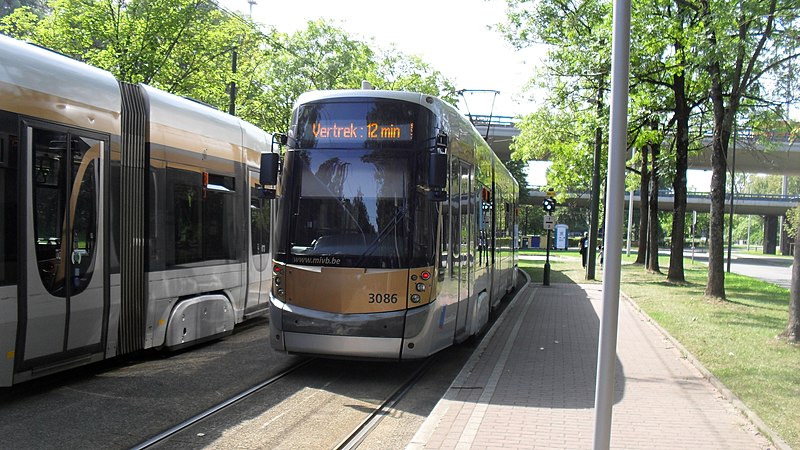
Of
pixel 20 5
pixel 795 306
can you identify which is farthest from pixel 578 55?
pixel 20 5

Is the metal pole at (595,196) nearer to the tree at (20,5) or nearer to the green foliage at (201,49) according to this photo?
the green foliage at (201,49)

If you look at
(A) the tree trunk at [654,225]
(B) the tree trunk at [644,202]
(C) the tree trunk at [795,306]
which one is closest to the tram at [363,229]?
(C) the tree trunk at [795,306]

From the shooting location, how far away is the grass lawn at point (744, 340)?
6.65m

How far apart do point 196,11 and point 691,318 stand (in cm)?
1536

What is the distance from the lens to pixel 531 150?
29.0 m

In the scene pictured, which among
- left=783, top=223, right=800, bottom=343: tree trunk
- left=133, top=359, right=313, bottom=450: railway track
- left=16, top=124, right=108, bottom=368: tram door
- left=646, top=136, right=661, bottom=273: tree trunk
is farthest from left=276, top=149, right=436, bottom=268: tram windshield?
left=646, top=136, right=661, bottom=273: tree trunk

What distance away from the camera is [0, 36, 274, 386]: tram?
5949 millimetres

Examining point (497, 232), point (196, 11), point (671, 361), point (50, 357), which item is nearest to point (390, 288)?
point (50, 357)

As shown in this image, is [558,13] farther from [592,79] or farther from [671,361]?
[671,361]

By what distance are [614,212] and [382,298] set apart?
13.7 ft

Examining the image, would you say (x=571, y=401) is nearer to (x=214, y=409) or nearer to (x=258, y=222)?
(x=214, y=409)

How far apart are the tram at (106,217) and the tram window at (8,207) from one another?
0.01 metres

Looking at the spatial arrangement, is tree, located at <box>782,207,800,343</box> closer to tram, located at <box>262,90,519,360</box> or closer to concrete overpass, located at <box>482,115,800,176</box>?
tram, located at <box>262,90,519,360</box>

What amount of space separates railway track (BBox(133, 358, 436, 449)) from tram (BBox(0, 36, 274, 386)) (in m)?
1.67
